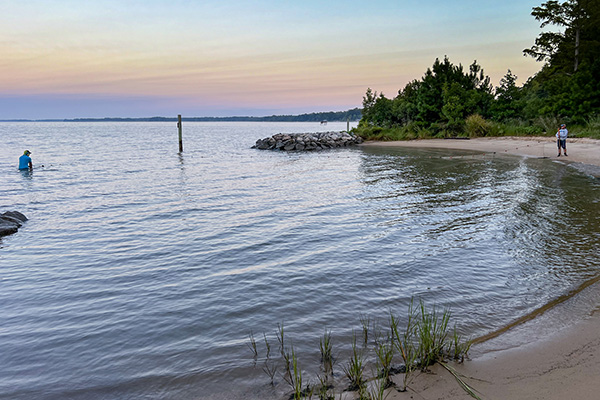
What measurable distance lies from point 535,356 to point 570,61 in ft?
153

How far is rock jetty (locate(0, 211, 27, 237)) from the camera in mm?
12805

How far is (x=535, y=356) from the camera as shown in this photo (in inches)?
200

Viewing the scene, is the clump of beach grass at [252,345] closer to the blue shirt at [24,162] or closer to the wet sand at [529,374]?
the wet sand at [529,374]

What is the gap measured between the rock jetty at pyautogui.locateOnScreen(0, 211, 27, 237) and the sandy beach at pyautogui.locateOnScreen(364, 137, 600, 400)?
12.9 m

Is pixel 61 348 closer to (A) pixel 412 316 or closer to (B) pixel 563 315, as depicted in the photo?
(A) pixel 412 316

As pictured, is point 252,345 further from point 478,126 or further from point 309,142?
point 478,126

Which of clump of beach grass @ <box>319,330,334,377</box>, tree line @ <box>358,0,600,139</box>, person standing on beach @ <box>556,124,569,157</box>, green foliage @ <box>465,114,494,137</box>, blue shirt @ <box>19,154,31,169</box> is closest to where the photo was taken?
clump of beach grass @ <box>319,330,334,377</box>

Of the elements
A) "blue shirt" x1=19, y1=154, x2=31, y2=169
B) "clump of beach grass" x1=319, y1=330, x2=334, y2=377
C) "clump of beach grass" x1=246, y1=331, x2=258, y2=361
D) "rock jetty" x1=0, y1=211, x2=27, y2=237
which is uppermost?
"blue shirt" x1=19, y1=154, x2=31, y2=169

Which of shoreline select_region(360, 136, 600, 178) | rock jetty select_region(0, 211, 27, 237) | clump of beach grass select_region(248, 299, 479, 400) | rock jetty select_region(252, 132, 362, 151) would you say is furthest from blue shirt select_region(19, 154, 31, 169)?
shoreline select_region(360, 136, 600, 178)

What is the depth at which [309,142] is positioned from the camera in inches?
2002

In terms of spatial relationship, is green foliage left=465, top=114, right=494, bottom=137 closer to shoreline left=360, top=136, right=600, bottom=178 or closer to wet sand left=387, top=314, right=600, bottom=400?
shoreline left=360, top=136, right=600, bottom=178

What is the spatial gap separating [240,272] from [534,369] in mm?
5757

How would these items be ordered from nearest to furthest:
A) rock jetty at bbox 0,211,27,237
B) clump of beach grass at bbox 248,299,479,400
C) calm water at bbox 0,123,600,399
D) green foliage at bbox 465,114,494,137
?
clump of beach grass at bbox 248,299,479,400 < calm water at bbox 0,123,600,399 < rock jetty at bbox 0,211,27,237 < green foliage at bbox 465,114,494,137

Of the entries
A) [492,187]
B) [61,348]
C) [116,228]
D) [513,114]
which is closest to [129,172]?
[116,228]
